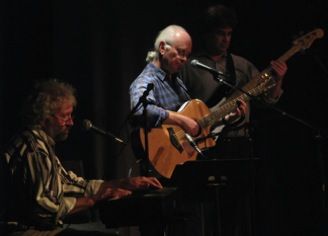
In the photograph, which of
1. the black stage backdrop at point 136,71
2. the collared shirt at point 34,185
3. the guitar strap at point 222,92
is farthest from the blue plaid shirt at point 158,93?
the collared shirt at point 34,185

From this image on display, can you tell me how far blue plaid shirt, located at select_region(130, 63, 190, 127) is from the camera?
12.4 feet

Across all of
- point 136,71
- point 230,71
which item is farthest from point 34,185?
point 136,71

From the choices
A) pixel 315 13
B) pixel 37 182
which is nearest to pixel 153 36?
pixel 315 13

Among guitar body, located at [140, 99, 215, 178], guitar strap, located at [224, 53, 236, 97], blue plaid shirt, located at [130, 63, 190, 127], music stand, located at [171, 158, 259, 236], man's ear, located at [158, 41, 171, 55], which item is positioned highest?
man's ear, located at [158, 41, 171, 55]

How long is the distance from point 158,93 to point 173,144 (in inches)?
15.3

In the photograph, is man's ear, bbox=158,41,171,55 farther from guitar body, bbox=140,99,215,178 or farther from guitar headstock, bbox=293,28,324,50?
guitar headstock, bbox=293,28,324,50

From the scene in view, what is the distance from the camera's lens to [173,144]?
3863 millimetres

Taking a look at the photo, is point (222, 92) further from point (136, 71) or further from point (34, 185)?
point (34, 185)

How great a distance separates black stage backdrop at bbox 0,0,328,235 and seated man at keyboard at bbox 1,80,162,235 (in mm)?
1195

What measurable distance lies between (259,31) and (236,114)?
134cm

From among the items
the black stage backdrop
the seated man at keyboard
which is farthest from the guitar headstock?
the seated man at keyboard

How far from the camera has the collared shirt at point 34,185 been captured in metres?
2.67

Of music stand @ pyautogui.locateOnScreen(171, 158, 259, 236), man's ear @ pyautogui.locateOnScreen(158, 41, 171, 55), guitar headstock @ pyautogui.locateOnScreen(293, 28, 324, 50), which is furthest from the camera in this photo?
guitar headstock @ pyautogui.locateOnScreen(293, 28, 324, 50)

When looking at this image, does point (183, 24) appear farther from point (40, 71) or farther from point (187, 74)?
point (40, 71)
